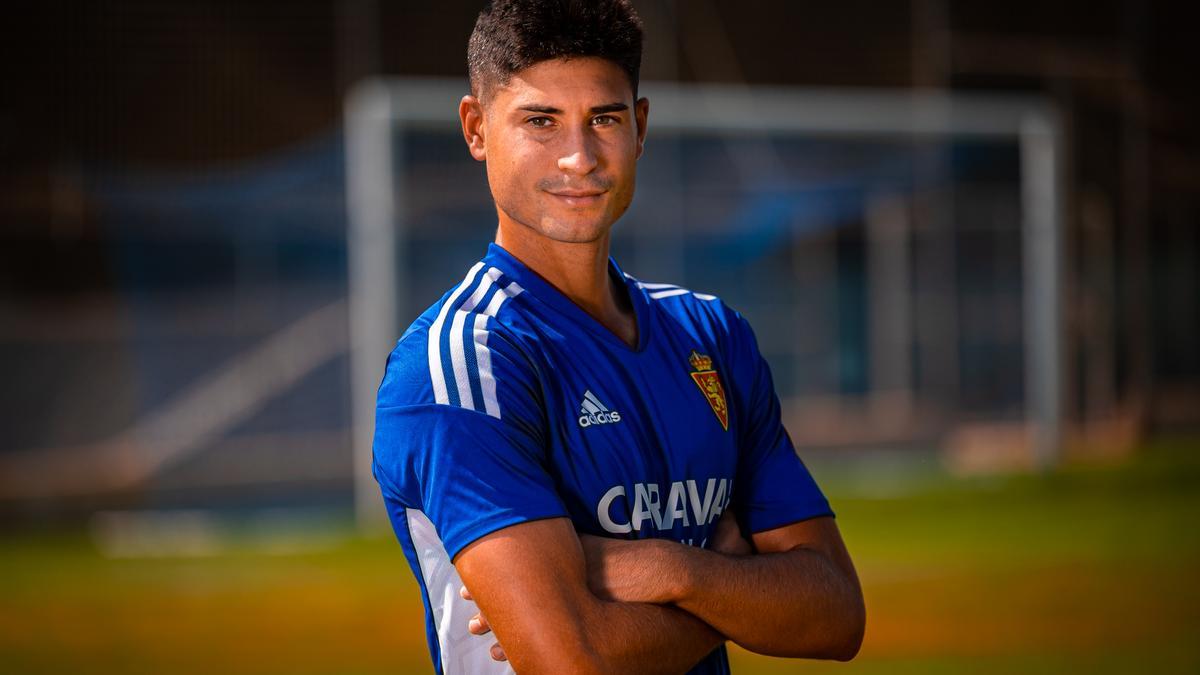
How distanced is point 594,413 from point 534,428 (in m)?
0.09

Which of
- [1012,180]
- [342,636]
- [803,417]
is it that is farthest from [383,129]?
[1012,180]

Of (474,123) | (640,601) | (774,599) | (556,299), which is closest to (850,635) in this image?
(774,599)

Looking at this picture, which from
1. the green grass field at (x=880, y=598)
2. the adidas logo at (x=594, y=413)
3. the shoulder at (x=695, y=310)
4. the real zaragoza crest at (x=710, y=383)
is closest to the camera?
the adidas logo at (x=594, y=413)

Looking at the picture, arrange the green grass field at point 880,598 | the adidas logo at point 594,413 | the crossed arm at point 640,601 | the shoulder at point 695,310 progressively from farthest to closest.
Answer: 1. the green grass field at point 880,598
2. the shoulder at point 695,310
3. the adidas logo at point 594,413
4. the crossed arm at point 640,601

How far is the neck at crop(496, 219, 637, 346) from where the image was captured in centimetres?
198

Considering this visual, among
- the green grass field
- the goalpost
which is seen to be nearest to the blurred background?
the goalpost

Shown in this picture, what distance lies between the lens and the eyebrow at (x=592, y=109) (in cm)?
188

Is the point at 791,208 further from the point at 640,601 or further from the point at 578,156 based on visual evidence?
the point at 640,601

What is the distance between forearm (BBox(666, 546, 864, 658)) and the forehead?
0.62 metres

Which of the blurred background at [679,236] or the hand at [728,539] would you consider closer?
the hand at [728,539]

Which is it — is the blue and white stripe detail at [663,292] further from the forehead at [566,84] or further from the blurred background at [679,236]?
the blurred background at [679,236]

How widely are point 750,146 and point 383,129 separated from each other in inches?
235

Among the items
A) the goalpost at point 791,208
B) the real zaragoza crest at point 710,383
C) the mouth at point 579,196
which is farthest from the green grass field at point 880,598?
the mouth at point 579,196

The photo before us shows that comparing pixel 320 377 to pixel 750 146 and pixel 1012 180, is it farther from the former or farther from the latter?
pixel 1012 180
